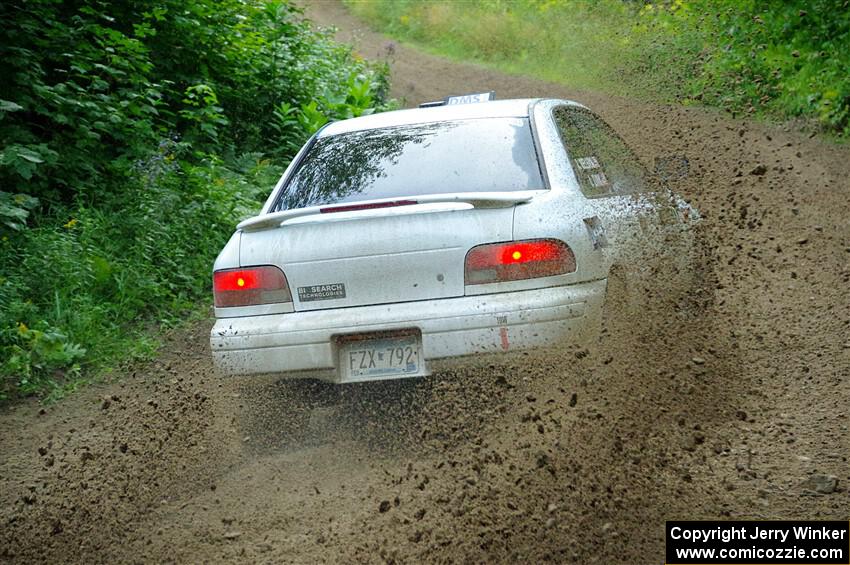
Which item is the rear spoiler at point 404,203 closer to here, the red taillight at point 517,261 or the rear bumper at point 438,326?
the red taillight at point 517,261

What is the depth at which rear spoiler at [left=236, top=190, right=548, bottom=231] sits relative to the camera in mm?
4387

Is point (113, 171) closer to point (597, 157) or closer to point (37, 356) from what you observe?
point (37, 356)

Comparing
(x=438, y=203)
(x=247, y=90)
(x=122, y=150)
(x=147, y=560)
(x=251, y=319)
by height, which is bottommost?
(x=147, y=560)

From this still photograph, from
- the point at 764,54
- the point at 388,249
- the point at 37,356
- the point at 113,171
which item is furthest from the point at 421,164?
the point at 764,54

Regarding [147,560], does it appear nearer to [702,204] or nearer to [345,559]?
[345,559]

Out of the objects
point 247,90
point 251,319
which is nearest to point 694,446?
point 251,319

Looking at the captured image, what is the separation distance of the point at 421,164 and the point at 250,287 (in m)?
1.08

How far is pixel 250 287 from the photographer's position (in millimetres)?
4648

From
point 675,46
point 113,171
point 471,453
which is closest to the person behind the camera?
point 471,453

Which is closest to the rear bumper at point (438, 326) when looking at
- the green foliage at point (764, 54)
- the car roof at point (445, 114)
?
the car roof at point (445, 114)

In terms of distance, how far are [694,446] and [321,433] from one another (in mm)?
1811

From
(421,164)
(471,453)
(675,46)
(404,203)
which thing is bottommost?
(471,453)

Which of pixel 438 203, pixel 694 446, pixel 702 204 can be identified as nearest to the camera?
pixel 694 446

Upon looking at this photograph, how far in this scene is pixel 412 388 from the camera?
4641 millimetres
